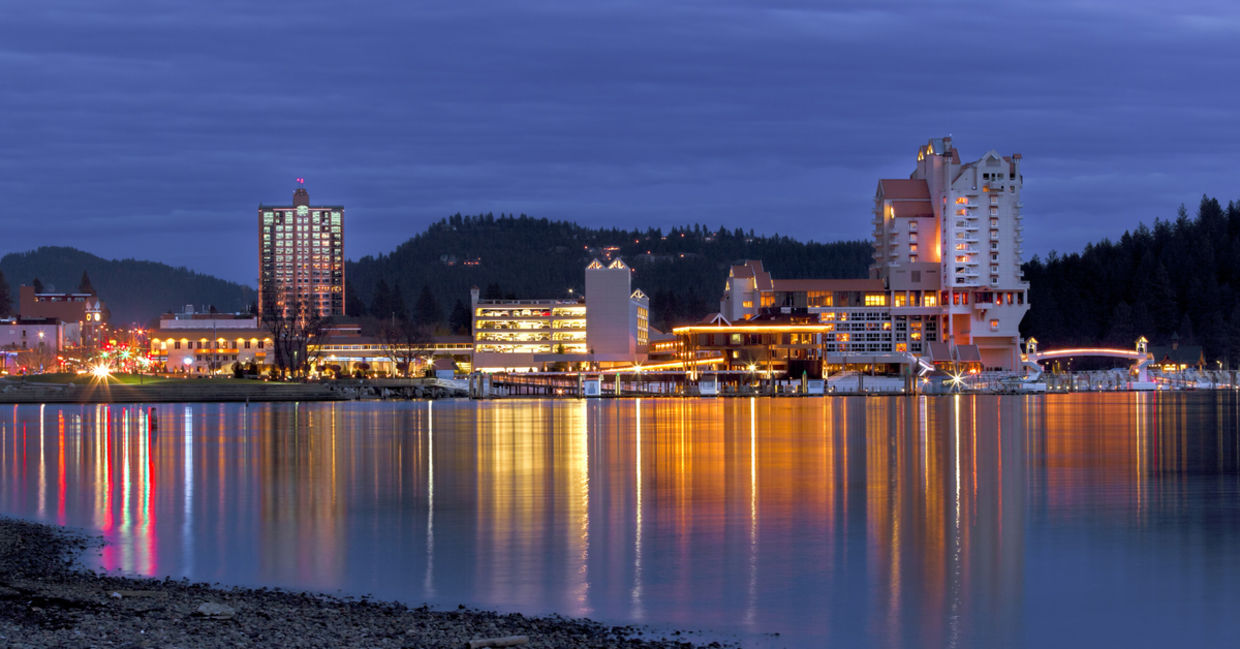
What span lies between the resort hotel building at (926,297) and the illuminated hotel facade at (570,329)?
872 centimetres

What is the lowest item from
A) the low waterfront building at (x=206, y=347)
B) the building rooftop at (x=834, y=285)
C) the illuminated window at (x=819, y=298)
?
Answer: the low waterfront building at (x=206, y=347)

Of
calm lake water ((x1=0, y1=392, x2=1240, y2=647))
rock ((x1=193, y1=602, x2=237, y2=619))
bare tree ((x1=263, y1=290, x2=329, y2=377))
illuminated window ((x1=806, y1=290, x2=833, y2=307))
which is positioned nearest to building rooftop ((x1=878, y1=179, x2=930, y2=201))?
illuminated window ((x1=806, y1=290, x2=833, y2=307))

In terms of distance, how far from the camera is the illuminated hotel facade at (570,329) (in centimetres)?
16175

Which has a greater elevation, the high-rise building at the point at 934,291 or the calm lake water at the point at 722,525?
the high-rise building at the point at 934,291

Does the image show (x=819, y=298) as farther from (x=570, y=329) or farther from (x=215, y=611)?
(x=215, y=611)

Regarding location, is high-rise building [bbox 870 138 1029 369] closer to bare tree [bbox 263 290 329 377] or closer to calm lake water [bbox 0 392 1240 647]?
bare tree [bbox 263 290 329 377]

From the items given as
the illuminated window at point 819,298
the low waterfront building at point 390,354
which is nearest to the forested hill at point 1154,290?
the illuminated window at point 819,298

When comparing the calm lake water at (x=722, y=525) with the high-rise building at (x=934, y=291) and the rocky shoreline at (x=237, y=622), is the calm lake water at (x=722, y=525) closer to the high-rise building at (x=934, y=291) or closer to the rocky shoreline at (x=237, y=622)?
the rocky shoreline at (x=237, y=622)

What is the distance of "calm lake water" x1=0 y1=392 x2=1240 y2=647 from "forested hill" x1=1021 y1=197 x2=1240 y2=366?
111 meters

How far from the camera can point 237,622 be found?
50.5 ft

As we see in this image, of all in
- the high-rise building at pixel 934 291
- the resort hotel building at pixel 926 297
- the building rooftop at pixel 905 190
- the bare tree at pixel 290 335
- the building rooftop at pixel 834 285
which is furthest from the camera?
the building rooftop at pixel 905 190

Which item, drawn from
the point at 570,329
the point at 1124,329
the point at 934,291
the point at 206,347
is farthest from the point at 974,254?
the point at 206,347

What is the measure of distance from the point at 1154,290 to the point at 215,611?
530 feet

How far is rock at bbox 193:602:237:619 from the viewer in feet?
51.2
